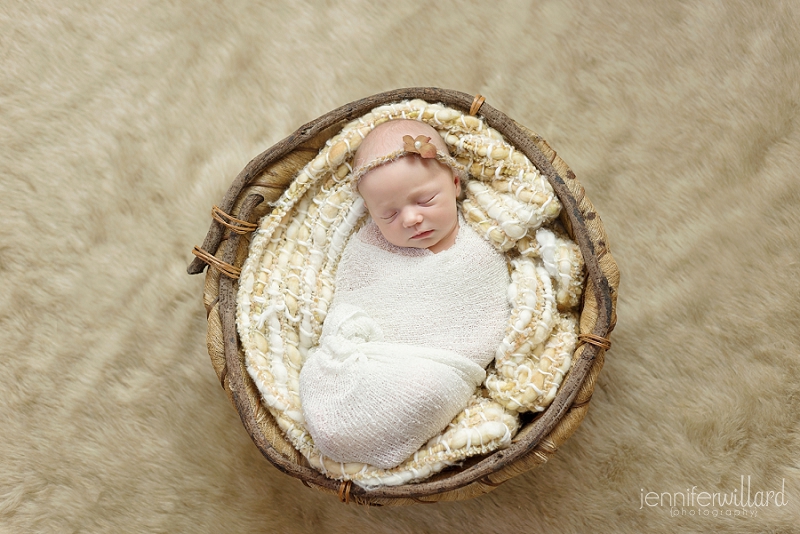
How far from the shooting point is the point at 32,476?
1648mm

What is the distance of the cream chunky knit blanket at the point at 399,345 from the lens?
132 cm

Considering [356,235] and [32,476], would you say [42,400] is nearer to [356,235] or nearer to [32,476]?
[32,476]

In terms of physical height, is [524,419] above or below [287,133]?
below

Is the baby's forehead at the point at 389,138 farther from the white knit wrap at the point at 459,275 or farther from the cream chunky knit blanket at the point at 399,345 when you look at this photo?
the cream chunky knit blanket at the point at 399,345

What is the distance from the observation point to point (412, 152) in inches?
53.9

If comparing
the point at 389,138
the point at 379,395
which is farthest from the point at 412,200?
the point at 379,395

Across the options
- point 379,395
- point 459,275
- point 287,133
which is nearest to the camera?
point 379,395

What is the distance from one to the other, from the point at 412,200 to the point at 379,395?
439mm

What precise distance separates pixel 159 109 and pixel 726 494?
1.81 metres

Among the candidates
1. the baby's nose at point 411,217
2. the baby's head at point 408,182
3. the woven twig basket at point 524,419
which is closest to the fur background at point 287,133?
the woven twig basket at point 524,419

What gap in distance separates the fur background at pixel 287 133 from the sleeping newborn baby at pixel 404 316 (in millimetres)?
375

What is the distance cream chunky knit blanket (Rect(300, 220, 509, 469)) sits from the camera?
1318mm

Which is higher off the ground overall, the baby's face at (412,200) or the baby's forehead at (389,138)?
the baby's forehead at (389,138)

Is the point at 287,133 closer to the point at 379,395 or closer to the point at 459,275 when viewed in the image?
the point at 459,275
